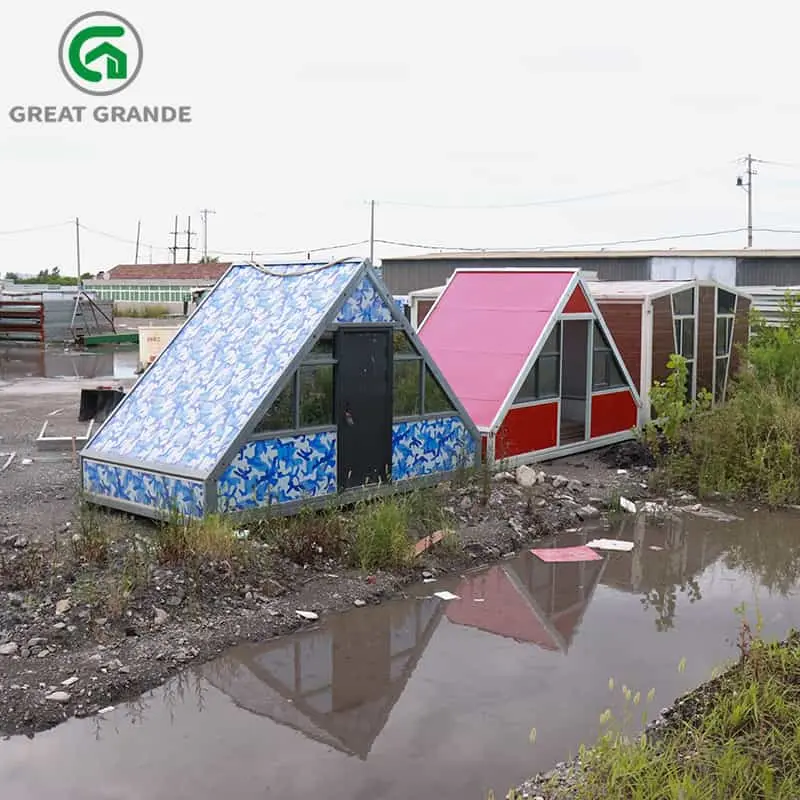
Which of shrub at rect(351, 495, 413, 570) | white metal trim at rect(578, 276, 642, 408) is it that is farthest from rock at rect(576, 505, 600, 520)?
white metal trim at rect(578, 276, 642, 408)

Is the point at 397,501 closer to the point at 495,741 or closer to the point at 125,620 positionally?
the point at 125,620

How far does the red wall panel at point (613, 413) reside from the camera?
1440 centimetres

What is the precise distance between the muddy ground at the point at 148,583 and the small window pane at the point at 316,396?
1005 mm

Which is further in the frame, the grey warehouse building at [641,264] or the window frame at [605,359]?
the grey warehouse building at [641,264]

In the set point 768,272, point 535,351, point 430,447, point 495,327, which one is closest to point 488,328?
point 495,327

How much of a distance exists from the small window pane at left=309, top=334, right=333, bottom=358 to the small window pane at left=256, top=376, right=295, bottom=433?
40cm

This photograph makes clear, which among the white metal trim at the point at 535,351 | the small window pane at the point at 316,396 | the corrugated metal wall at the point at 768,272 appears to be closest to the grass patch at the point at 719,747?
the small window pane at the point at 316,396

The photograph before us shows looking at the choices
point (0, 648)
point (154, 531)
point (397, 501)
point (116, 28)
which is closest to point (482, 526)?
point (397, 501)

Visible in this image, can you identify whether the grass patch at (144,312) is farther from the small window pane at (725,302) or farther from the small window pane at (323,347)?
the small window pane at (323,347)

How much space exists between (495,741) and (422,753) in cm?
44

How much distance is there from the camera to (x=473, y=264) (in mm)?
40438

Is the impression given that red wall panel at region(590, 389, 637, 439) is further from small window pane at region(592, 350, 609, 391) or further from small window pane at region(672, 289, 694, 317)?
small window pane at region(672, 289, 694, 317)

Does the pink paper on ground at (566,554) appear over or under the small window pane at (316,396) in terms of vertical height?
under

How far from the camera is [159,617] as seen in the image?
23.6 ft
